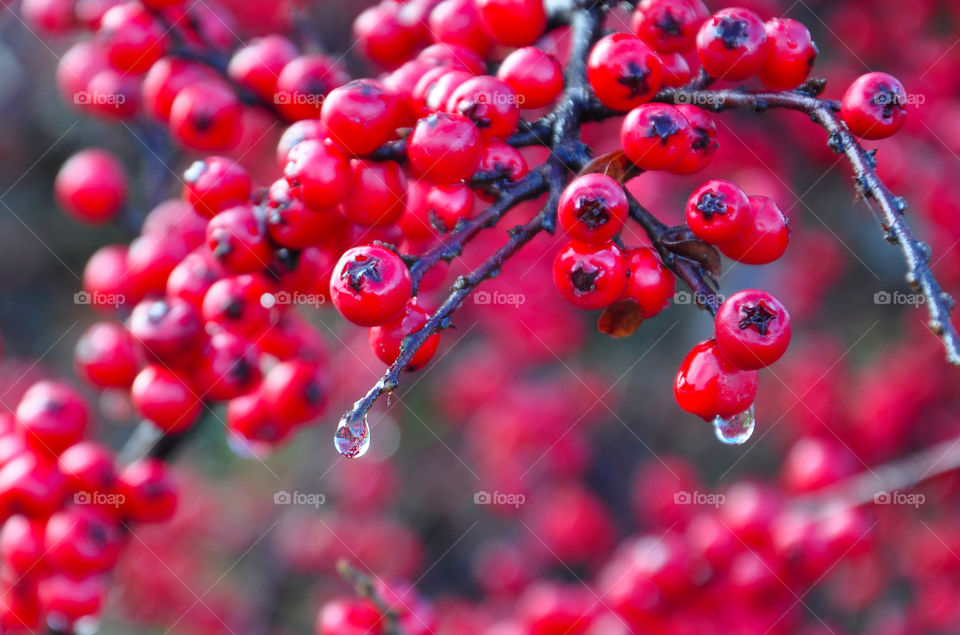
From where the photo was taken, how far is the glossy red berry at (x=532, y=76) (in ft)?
4.25

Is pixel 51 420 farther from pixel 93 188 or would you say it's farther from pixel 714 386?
pixel 714 386

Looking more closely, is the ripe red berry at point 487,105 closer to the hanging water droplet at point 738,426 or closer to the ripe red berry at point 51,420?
the hanging water droplet at point 738,426

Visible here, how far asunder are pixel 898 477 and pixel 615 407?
1.41 metres

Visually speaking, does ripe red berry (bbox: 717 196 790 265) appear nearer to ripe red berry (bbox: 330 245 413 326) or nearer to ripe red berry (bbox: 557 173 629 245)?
ripe red berry (bbox: 557 173 629 245)

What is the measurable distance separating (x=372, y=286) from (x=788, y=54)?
73cm

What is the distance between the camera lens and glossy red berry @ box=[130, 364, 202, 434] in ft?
5.77

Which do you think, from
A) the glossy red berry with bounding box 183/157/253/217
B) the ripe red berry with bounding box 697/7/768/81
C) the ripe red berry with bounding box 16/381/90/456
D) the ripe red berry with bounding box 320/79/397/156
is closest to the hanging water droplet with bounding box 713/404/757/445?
the ripe red berry with bounding box 697/7/768/81

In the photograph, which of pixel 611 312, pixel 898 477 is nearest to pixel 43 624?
pixel 611 312

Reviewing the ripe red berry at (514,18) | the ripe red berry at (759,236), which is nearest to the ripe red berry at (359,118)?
the ripe red berry at (514,18)

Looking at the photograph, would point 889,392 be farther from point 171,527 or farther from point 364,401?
→ point 171,527

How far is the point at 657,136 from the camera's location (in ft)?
3.67

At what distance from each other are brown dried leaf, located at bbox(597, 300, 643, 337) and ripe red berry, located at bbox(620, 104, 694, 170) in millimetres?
213

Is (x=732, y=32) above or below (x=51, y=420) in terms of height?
above

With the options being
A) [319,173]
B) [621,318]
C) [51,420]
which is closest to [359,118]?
[319,173]
